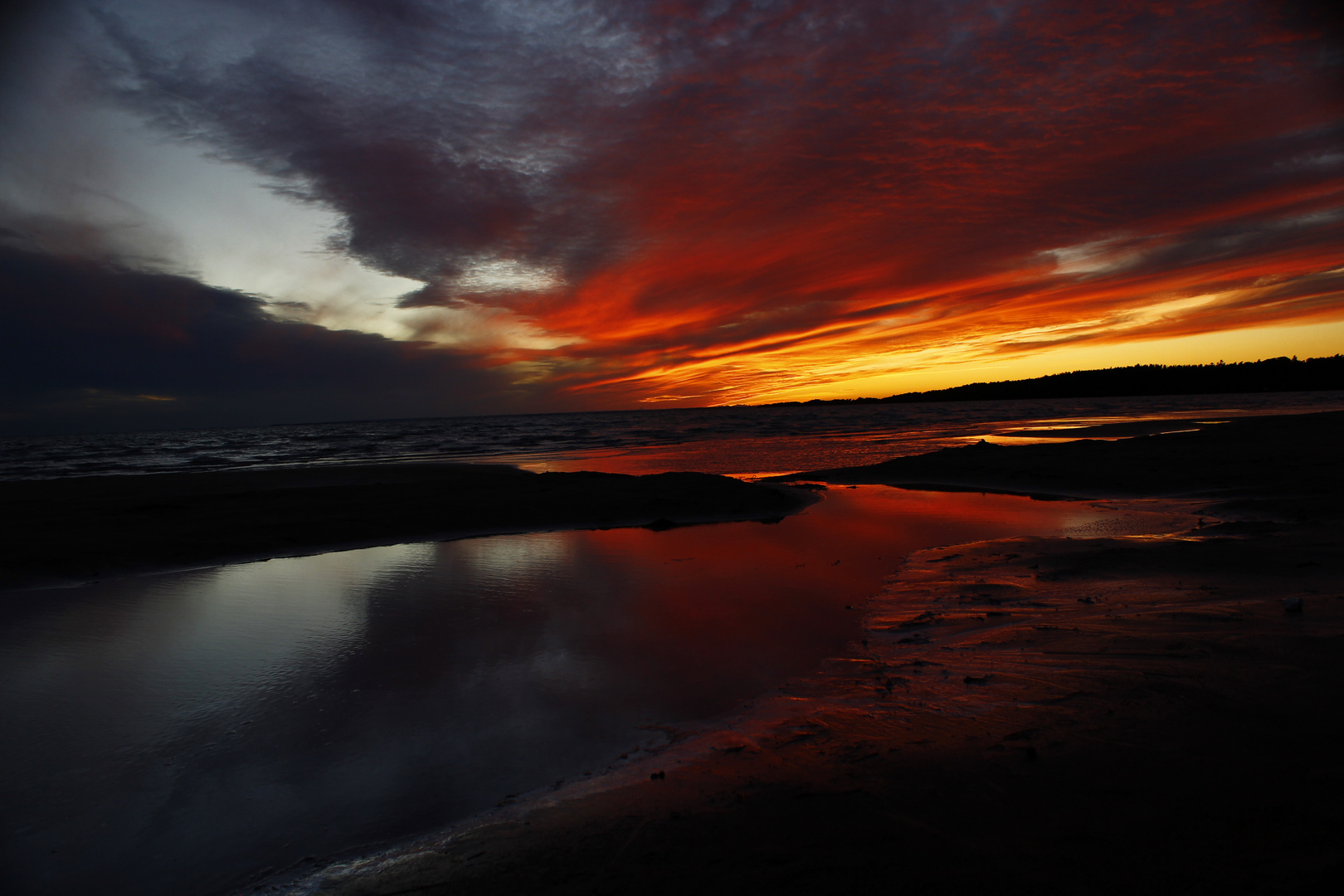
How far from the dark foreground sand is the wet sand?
268 inches

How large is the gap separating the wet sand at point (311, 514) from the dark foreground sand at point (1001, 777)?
268 inches

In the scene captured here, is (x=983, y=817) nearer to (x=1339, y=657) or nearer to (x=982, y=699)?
(x=982, y=699)

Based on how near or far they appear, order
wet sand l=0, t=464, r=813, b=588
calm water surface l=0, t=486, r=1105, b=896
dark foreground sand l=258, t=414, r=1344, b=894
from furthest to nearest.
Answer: wet sand l=0, t=464, r=813, b=588 → calm water surface l=0, t=486, r=1105, b=896 → dark foreground sand l=258, t=414, r=1344, b=894

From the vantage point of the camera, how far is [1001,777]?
102 inches

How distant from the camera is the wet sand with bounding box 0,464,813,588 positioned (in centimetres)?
803

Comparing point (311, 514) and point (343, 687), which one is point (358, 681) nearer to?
point (343, 687)

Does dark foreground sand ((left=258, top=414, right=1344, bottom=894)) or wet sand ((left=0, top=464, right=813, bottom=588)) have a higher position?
wet sand ((left=0, top=464, right=813, bottom=588))

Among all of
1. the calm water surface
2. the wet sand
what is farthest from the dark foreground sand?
the wet sand

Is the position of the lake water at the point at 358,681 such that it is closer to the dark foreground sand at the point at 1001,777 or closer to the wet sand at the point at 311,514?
the dark foreground sand at the point at 1001,777

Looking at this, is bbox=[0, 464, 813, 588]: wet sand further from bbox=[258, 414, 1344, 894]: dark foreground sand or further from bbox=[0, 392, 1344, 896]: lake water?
bbox=[258, 414, 1344, 894]: dark foreground sand

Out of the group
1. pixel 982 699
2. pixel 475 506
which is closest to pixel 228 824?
pixel 982 699

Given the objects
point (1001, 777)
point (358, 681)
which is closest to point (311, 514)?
point (358, 681)

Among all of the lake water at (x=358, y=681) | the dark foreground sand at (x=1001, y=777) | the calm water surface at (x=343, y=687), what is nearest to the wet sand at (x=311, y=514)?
the lake water at (x=358, y=681)

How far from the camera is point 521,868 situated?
2.30m
